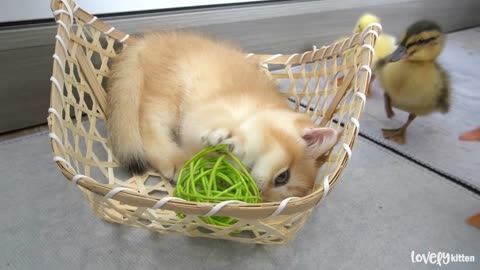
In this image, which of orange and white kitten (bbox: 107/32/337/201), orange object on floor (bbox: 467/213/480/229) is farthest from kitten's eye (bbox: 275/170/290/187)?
orange object on floor (bbox: 467/213/480/229)

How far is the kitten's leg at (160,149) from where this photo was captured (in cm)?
112

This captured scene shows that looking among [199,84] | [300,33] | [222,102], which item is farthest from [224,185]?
[300,33]

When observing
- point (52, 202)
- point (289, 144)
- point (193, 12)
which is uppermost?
point (193, 12)

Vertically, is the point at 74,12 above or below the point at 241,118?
above

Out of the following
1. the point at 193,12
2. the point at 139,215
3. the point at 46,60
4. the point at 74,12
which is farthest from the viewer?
the point at 193,12

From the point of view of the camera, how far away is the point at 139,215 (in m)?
0.80

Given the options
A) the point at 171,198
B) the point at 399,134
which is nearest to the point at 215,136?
the point at 171,198

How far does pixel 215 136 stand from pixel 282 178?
0.64ft

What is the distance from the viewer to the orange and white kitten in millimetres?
906

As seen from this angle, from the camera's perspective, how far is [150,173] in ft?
3.80

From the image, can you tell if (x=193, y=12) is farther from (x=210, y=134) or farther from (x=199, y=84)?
(x=210, y=134)

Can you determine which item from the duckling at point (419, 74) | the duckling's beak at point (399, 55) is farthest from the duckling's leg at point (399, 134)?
the duckling's beak at point (399, 55)

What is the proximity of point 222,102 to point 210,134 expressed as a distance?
0.64ft

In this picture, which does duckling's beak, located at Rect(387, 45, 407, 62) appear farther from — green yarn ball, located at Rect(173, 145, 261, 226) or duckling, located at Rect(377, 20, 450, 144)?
green yarn ball, located at Rect(173, 145, 261, 226)
